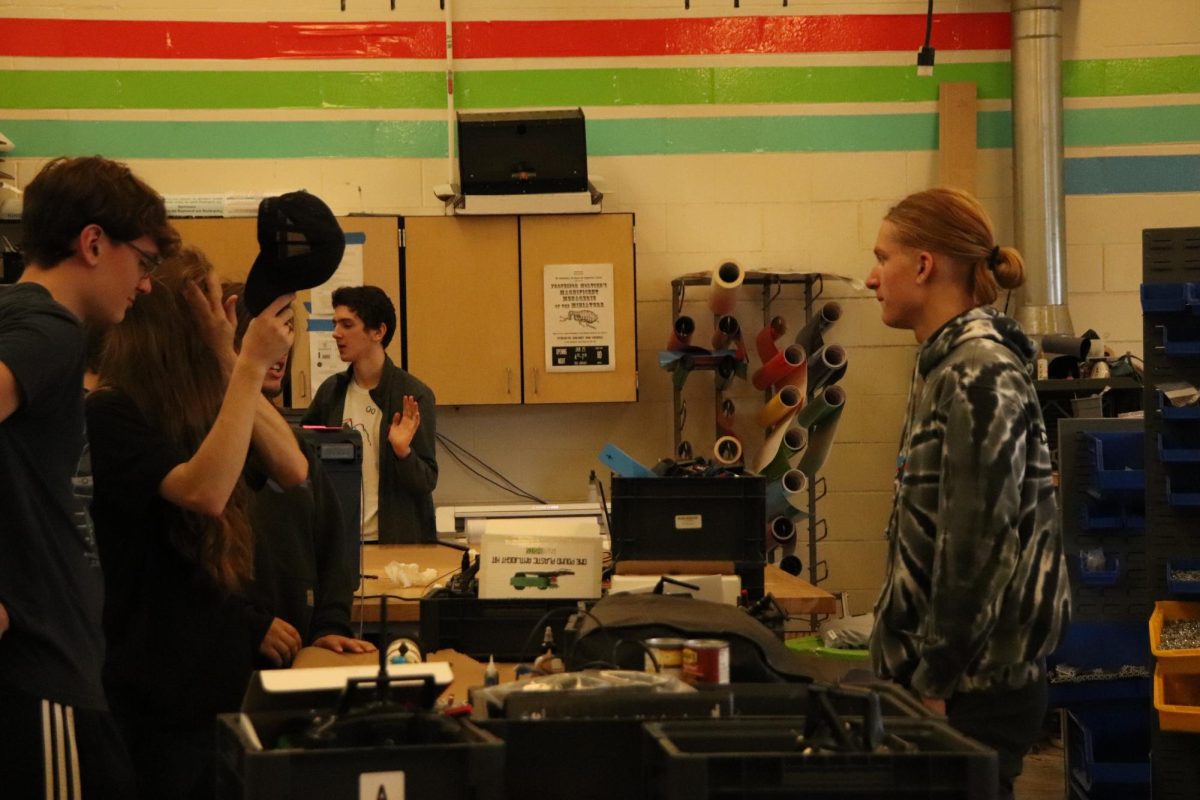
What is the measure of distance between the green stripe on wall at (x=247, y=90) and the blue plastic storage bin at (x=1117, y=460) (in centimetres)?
329

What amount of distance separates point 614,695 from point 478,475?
450 cm

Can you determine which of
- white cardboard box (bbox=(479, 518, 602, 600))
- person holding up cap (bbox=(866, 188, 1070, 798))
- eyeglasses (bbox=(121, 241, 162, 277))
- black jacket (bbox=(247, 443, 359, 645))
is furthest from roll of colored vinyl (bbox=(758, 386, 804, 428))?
eyeglasses (bbox=(121, 241, 162, 277))

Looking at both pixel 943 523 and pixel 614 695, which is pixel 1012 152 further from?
pixel 614 695

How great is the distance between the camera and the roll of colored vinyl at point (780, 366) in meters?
5.42

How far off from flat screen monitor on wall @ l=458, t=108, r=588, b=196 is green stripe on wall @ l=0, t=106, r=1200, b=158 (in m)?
0.52

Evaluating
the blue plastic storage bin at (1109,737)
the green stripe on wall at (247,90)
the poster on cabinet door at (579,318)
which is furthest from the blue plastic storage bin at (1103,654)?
the green stripe on wall at (247,90)

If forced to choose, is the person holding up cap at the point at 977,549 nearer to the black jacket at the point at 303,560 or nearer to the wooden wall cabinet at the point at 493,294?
the black jacket at the point at 303,560

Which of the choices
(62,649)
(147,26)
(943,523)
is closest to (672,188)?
(147,26)

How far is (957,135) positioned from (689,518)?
10.8ft

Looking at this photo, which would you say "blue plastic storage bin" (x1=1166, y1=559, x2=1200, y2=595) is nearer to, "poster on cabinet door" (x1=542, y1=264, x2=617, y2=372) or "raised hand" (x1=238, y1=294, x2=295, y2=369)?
"raised hand" (x1=238, y1=294, x2=295, y2=369)

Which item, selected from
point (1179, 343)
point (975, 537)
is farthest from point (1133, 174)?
point (975, 537)

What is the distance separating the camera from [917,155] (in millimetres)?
6066

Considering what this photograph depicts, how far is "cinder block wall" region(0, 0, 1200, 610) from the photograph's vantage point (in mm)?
5977

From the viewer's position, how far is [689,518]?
3.30 metres
